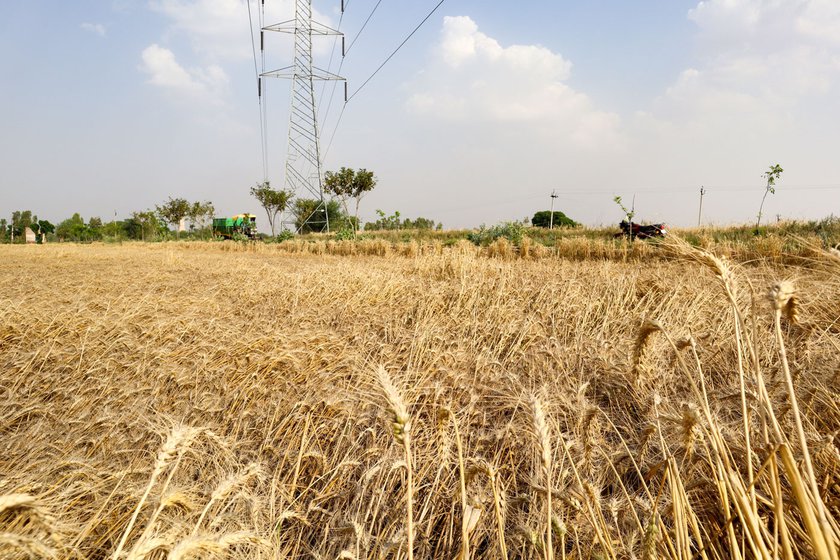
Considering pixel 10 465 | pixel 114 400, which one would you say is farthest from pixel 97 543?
pixel 114 400

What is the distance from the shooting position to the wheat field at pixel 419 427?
3.59ft

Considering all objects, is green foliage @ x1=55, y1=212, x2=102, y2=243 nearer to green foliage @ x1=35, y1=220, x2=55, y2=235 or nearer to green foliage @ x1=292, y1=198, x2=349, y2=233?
green foliage @ x1=35, y1=220, x2=55, y2=235

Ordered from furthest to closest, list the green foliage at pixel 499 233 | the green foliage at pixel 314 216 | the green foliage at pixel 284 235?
the green foliage at pixel 314 216 < the green foliage at pixel 284 235 < the green foliage at pixel 499 233

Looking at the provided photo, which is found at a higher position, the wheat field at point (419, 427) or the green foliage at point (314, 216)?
the green foliage at point (314, 216)

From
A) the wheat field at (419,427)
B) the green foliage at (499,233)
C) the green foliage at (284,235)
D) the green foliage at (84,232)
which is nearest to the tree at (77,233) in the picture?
the green foliage at (84,232)

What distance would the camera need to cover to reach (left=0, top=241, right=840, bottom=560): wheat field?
43.0 inches

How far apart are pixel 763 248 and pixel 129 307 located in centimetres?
1033

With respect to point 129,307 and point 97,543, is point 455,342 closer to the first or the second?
point 97,543

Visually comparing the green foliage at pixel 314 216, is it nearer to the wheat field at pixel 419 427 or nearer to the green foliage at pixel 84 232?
the green foliage at pixel 84 232

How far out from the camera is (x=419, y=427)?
2383 mm

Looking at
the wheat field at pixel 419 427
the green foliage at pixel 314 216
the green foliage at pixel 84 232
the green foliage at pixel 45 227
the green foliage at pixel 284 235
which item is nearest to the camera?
the wheat field at pixel 419 427

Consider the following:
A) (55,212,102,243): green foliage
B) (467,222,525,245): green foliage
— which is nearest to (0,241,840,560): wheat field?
(467,222,525,245): green foliage

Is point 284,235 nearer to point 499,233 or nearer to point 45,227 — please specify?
point 499,233

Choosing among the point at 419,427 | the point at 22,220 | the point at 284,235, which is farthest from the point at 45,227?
the point at 419,427
